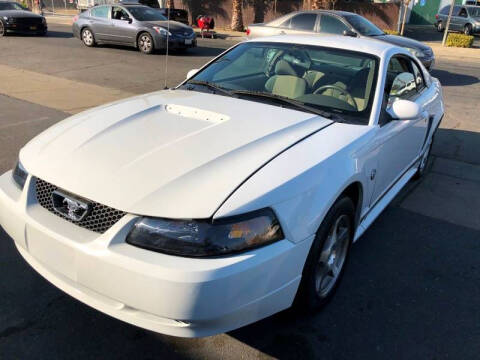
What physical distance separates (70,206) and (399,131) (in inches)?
98.8

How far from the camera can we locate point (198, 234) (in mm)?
2018

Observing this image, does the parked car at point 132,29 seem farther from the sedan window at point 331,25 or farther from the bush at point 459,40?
the bush at point 459,40

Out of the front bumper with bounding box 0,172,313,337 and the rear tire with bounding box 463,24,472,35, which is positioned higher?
the front bumper with bounding box 0,172,313,337

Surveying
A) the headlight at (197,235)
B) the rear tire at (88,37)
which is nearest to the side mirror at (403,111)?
the headlight at (197,235)

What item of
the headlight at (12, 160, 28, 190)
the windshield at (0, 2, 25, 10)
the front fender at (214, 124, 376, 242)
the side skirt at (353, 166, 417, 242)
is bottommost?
the side skirt at (353, 166, 417, 242)

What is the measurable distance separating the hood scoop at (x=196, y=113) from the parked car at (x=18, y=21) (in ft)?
57.4

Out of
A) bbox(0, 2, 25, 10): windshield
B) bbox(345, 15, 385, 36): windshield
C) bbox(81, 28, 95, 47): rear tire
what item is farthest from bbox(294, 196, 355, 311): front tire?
bbox(0, 2, 25, 10): windshield

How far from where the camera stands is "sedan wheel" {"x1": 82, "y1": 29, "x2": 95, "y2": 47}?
51.2ft

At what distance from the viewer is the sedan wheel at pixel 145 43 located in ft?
46.8

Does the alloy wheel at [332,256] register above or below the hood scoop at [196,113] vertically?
below

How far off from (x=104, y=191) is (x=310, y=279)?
120 centimetres

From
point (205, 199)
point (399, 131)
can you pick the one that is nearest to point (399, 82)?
point (399, 131)

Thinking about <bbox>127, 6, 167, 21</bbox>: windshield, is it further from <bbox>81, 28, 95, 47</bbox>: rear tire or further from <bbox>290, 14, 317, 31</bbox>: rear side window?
<bbox>290, 14, 317, 31</bbox>: rear side window

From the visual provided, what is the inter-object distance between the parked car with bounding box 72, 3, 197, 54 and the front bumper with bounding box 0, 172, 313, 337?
493 inches
